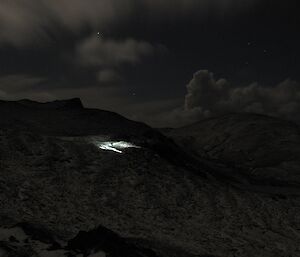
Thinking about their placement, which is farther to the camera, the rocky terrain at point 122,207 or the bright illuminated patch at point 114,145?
the bright illuminated patch at point 114,145

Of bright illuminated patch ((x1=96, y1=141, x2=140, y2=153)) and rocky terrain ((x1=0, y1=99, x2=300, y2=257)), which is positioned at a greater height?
bright illuminated patch ((x1=96, y1=141, x2=140, y2=153))

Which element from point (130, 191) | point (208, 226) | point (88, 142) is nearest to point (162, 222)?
point (208, 226)

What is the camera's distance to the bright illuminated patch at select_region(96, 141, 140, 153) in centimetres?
5205

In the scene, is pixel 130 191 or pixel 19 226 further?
pixel 130 191

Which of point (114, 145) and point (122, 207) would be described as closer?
point (122, 207)

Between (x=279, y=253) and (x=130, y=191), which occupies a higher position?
(x=130, y=191)

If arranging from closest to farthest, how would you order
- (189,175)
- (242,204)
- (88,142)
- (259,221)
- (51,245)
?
(51,245)
(259,221)
(242,204)
(189,175)
(88,142)

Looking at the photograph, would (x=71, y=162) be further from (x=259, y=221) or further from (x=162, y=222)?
(x=259, y=221)

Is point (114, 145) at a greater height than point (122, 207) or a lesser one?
greater

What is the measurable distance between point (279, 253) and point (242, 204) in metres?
12.5

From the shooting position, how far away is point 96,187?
39406 millimetres

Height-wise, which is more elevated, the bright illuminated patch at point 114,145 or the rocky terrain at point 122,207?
the bright illuminated patch at point 114,145

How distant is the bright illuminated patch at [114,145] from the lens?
52.0m

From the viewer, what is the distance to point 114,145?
55.0 meters
